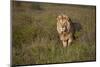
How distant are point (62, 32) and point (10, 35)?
738mm

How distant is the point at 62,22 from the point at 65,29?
109mm

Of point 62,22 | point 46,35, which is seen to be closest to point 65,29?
point 62,22

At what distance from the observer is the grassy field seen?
7.06 feet

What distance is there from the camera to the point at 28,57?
2186mm

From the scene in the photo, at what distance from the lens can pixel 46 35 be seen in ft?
7.47

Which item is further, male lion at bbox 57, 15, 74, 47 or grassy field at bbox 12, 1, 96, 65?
male lion at bbox 57, 15, 74, 47

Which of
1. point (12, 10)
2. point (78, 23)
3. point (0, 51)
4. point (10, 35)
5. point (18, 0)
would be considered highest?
point (18, 0)

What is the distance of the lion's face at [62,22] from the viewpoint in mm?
2343

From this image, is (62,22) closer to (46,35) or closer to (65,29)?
(65,29)

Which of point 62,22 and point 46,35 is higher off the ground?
point 62,22

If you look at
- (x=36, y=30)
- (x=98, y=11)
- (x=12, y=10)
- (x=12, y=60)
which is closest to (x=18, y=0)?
(x=12, y=10)

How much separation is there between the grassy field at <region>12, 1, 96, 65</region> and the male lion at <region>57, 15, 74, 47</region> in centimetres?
6

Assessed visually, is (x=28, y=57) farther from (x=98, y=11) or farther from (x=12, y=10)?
(x=98, y=11)

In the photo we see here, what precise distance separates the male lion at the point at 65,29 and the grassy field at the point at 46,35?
0.06m
